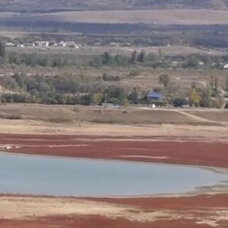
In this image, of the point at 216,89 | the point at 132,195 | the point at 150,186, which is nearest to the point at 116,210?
the point at 132,195

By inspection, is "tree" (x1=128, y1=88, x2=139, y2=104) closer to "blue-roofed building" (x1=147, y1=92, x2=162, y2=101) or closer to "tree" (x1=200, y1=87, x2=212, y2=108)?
"blue-roofed building" (x1=147, y1=92, x2=162, y2=101)

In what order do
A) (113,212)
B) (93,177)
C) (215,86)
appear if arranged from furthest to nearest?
1. (215,86)
2. (93,177)
3. (113,212)

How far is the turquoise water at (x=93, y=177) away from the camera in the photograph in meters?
40.2

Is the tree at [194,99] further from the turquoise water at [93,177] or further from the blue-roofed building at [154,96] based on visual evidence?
the turquoise water at [93,177]

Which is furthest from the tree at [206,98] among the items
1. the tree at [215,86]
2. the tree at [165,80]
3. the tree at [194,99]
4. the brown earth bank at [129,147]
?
the brown earth bank at [129,147]

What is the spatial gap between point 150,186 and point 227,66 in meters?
95.6

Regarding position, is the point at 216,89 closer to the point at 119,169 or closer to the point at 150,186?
the point at 119,169

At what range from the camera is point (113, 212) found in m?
35.0

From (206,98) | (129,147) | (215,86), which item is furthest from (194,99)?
(129,147)

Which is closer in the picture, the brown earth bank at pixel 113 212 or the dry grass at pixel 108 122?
the brown earth bank at pixel 113 212

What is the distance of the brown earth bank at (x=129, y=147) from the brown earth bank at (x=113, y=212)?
12880 mm

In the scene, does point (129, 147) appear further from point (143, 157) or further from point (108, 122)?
point (108, 122)

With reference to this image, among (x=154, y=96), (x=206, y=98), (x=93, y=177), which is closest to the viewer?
(x=93, y=177)

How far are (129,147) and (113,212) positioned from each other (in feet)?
75.4
